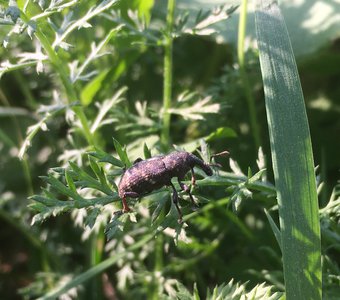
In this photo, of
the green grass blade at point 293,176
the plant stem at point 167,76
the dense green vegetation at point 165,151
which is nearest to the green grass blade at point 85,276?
the dense green vegetation at point 165,151

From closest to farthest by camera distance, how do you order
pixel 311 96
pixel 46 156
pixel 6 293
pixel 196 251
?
pixel 196 251 < pixel 6 293 < pixel 46 156 < pixel 311 96

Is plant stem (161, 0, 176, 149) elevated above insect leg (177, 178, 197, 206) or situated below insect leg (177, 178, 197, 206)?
above

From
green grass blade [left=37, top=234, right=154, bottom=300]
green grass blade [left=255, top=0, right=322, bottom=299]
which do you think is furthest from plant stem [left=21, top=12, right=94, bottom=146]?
green grass blade [left=255, top=0, right=322, bottom=299]

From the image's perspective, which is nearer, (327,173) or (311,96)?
(327,173)

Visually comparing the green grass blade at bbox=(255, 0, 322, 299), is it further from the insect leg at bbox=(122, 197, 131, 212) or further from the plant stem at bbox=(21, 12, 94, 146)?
the plant stem at bbox=(21, 12, 94, 146)

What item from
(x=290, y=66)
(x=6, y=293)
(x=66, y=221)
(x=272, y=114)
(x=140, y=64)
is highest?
(x=140, y=64)

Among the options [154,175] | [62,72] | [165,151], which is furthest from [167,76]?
[154,175]

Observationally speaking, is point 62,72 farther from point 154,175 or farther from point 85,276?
point 85,276

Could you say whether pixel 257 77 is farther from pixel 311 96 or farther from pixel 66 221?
pixel 66 221

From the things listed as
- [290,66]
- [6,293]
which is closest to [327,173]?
[290,66]
